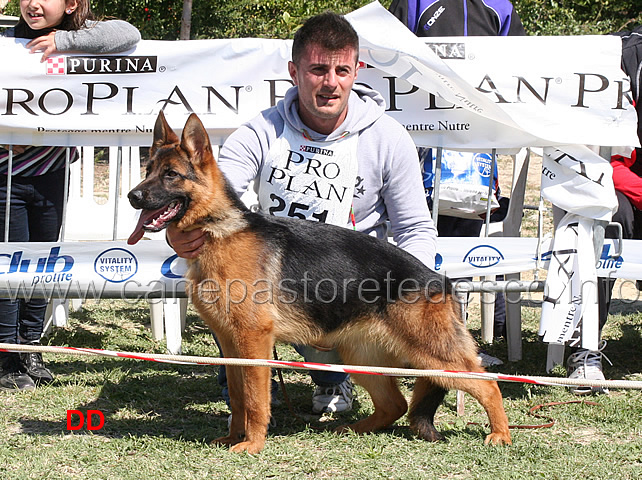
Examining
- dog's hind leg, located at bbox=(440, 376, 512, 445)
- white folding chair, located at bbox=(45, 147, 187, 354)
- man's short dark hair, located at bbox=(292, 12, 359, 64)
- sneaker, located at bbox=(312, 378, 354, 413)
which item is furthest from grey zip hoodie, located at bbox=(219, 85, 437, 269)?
white folding chair, located at bbox=(45, 147, 187, 354)

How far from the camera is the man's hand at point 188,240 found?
3725 millimetres

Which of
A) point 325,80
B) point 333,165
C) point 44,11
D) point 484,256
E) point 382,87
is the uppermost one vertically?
point 44,11

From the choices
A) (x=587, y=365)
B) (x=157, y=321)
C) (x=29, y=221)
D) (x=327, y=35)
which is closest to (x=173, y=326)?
(x=157, y=321)

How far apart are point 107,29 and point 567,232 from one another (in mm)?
3123

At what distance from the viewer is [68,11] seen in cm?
458

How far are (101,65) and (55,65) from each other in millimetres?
277

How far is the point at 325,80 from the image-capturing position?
397cm

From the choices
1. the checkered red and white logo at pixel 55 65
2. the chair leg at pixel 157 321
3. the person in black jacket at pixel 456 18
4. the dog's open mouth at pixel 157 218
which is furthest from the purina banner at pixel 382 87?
the chair leg at pixel 157 321

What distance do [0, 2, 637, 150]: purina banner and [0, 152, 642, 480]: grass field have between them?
1.58 metres

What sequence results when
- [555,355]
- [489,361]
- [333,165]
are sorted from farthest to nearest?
[489,361], [555,355], [333,165]

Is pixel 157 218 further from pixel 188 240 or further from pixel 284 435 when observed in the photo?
pixel 284 435

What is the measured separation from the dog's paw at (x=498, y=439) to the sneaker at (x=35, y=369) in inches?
111

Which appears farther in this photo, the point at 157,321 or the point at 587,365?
the point at 157,321

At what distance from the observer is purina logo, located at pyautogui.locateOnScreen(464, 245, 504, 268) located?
16.1 ft
